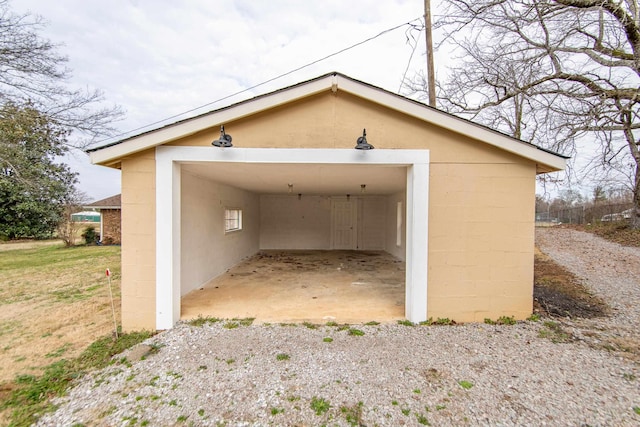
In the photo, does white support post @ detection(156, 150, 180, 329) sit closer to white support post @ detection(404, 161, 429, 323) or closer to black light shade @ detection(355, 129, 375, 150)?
black light shade @ detection(355, 129, 375, 150)

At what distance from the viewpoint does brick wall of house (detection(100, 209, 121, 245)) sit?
1469 cm

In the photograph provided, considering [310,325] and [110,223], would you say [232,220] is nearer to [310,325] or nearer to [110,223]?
[310,325]

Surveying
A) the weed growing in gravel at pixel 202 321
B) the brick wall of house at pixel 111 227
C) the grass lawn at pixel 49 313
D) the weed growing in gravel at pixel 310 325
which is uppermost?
the brick wall of house at pixel 111 227

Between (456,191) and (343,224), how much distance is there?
298 inches

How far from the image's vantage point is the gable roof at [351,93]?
3.72 metres

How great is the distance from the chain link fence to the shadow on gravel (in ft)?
41.1

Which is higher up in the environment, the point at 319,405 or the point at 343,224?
the point at 343,224

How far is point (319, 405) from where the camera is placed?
2.38 m

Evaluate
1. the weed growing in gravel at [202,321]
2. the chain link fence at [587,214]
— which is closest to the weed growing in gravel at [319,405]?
the weed growing in gravel at [202,321]

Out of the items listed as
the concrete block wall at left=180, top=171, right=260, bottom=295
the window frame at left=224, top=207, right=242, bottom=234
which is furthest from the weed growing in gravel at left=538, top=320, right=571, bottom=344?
the window frame at left=224, top=207, right=242, bottom=234

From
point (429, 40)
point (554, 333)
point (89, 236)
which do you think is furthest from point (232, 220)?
point (89, 236)

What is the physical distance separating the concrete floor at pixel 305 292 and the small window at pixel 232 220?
3.79 feet

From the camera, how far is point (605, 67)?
6.78 m

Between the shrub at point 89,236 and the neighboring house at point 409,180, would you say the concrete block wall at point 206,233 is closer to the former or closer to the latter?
the neighboring house at point 409,180
